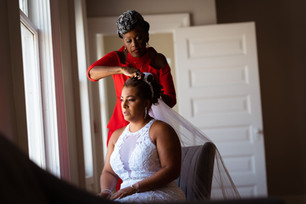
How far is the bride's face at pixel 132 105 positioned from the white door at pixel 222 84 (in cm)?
249

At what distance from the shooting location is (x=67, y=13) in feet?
12.2

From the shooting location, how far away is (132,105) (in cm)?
208

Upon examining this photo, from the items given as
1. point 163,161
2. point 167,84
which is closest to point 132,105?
point 163,161

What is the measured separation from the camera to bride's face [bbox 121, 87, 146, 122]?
6.82ft

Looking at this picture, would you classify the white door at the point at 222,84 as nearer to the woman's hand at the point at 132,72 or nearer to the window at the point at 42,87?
the window at the point at 42,87

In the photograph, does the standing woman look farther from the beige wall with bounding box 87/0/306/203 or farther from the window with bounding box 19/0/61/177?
the beige wall with bounding box 87/0/306/203

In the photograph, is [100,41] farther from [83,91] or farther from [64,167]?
[64,167]

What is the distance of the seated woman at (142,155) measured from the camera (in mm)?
1884

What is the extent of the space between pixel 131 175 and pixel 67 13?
2.18 meters

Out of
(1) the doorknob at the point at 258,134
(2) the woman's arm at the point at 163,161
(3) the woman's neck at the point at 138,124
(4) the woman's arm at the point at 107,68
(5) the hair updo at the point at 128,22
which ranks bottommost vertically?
(1) the doorknob at the point at 258,134

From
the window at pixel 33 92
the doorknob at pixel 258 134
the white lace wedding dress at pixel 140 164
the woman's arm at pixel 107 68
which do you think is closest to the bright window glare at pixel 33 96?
the window at pixel 33 92

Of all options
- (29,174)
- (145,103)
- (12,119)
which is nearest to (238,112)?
(145,103)

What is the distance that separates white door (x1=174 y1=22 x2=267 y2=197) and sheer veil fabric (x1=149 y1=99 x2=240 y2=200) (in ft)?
7.25

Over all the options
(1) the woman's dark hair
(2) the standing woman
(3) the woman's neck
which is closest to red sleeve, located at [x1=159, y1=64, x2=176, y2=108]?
(2) the standing woman
